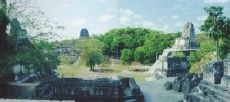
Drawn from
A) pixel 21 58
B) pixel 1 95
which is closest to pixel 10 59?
pixel 21 58

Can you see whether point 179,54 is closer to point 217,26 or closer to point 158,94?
point 217,26

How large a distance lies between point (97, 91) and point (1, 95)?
5.31 m

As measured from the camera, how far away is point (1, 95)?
21750mm

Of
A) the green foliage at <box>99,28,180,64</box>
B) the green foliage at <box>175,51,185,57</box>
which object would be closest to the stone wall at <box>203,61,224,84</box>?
the green foliage at <box>175,51,185,57</box>

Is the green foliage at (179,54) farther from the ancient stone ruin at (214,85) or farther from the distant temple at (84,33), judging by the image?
the distant temple at (84,33)

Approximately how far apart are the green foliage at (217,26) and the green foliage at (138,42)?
31.9 m

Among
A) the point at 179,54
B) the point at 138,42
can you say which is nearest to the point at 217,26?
the point at 179,54

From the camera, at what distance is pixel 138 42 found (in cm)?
8731

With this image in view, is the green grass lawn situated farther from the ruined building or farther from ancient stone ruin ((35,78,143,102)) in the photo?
the ruined building

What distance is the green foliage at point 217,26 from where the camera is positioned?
39.2 metres

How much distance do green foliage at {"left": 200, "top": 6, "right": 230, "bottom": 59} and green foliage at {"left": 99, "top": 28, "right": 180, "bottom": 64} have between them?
31.9 m

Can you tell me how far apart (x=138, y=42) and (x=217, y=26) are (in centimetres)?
4793

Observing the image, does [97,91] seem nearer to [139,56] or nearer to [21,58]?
[21,58]

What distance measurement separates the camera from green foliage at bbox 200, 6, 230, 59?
39156 millimetres
